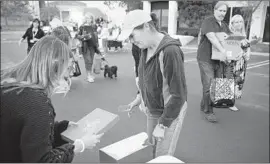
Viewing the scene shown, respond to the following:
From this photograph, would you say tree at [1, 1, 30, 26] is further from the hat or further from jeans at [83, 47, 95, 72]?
the hat

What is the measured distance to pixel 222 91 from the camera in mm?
3572

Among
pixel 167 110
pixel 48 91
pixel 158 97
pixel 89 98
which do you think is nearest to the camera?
pixel 48 91

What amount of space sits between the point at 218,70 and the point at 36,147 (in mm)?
3245

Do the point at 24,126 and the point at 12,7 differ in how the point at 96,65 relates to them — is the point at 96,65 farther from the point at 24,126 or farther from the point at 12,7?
the point at 24,126

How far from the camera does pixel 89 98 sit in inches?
205

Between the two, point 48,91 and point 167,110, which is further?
point 167,110

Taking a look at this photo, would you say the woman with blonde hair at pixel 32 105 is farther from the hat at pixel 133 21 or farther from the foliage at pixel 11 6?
the foliage at pixel 11 6

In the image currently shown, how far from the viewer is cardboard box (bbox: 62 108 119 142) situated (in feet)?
5.62

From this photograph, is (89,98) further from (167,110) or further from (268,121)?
(167,110)

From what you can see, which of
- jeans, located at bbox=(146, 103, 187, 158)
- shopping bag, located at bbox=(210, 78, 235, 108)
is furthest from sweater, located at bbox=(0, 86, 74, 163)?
shopping bag, located at bbox=(210, 78, 235, 108)

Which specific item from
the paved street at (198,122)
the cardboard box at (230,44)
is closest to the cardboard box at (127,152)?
the paved street at (198,122)

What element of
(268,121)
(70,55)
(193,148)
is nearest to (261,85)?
(268,121)

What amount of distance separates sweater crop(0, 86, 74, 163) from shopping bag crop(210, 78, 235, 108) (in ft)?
9.33

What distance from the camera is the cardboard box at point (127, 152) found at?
1535 millimetres
